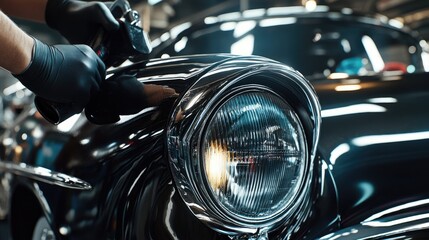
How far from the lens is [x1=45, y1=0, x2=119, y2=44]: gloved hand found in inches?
50.4

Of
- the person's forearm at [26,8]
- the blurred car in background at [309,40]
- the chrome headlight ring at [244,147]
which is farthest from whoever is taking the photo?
the blurred car in background at [309,40]

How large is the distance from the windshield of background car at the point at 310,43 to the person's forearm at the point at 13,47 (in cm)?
82

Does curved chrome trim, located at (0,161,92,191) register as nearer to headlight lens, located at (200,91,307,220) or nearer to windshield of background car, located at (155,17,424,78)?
headlight lens, located at (200,91,307,220)

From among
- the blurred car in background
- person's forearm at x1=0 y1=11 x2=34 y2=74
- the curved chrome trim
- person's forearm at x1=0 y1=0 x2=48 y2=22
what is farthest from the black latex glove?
the blurred car in background

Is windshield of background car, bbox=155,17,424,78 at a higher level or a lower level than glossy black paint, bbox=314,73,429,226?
higher

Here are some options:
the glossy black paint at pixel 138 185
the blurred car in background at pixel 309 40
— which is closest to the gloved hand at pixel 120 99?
the glossy black paint at pixel 138 185

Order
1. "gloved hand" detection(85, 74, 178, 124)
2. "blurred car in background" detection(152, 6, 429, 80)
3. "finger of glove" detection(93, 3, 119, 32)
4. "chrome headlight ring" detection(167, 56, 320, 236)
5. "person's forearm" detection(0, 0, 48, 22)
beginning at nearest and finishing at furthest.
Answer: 1. "chrome headlight ring" detection(167, 56, 320, 236)
2. "gloved hand" detection(85, 74, 178, 124)
3. "finger of glove" detection(93, 3, 119, 32)
4. "person's forearm" detection(0, 0, 48, 22)
5. "blurred car in background" detection(152, 6, 429, 80)

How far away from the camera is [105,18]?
Answer: 50.3 inches

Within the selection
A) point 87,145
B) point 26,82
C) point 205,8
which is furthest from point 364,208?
point 205,8

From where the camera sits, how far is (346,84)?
4.38 ft

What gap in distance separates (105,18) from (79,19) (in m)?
0.09

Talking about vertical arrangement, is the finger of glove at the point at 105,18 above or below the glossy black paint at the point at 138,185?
above

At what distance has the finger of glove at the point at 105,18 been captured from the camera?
1264 mm

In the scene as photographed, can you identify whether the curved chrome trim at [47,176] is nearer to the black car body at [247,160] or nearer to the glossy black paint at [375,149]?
the black car body at [247,160]
